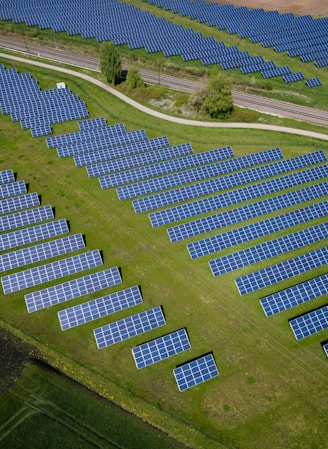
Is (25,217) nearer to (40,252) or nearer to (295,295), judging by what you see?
(40,252)

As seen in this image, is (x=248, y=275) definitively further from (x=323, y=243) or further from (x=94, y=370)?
(x=94, y=370)

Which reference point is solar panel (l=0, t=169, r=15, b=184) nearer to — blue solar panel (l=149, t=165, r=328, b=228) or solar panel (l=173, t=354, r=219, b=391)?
blue solar panel (l=149, t=165, r=328, b=228)

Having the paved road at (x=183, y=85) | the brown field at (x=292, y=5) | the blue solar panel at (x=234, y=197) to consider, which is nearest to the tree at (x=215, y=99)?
the paved road at (x=183, y=85)

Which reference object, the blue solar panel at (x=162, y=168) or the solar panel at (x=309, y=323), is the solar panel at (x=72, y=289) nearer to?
the blue solar panel at (x=162, y=168)

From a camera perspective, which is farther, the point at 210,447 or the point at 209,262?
the point at 209,262

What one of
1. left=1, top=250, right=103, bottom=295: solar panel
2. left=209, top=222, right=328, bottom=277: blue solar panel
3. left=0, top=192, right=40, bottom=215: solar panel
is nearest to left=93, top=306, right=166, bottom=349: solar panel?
left=1, top=250, right=103, bottom=295: solar panel

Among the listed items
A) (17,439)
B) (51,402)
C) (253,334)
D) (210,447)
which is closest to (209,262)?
(253,334)
